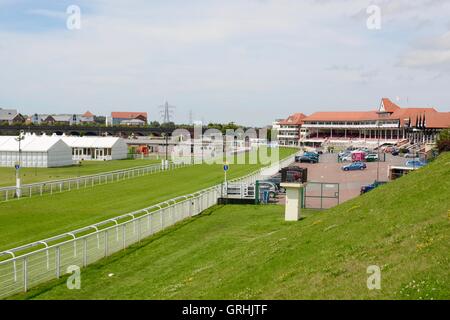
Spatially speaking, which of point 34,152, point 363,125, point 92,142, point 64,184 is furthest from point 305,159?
point 363,125

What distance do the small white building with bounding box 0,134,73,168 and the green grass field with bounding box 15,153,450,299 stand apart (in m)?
41.8

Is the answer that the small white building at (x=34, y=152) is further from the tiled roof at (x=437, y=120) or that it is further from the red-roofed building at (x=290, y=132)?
the red-roofed building at (x=290, y=132)

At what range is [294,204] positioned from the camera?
21500mm

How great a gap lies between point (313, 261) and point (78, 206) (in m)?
19.4

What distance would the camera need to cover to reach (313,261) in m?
10.8

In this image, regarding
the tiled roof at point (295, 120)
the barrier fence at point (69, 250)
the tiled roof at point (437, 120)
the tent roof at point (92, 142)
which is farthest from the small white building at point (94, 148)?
the tiled roof at point (295, 120)

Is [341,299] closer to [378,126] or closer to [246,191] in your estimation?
[246,191]

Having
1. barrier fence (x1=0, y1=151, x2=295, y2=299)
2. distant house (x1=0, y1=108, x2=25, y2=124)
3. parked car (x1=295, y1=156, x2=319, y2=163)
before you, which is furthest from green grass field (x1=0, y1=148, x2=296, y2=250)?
distant house (x1=0, y1=108, x2=25, y2=124)

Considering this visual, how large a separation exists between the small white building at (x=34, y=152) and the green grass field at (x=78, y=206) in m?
17.5

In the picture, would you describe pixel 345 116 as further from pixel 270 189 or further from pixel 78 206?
pixel 78 206

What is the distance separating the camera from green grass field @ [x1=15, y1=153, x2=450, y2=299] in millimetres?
8508

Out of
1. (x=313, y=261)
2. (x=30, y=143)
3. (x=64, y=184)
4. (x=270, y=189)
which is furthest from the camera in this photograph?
(x=30, y=143)

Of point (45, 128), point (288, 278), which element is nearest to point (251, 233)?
point (288, 278)

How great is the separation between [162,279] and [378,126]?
321 ft
